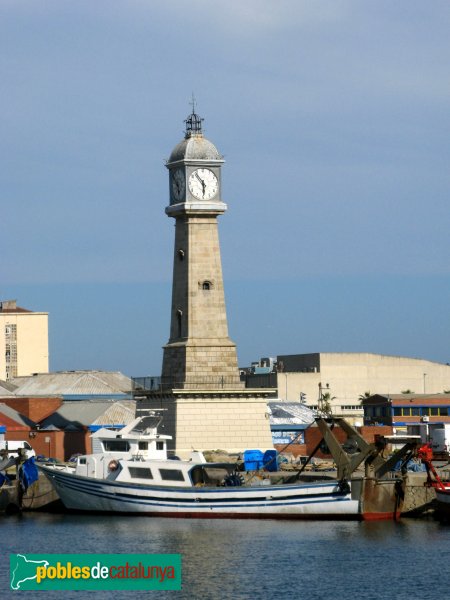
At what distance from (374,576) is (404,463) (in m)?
16.2

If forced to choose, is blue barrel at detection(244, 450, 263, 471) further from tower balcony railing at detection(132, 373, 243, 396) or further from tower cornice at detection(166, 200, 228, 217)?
tower cornice at detection(166, 200, 228, 217)

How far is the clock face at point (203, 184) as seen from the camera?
289ft

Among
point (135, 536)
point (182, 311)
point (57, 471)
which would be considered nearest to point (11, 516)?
point (57, 471)

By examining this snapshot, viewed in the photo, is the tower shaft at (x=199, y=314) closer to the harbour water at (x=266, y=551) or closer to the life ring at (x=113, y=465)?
the life ring at (x=113, y=465)

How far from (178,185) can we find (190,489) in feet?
81.6

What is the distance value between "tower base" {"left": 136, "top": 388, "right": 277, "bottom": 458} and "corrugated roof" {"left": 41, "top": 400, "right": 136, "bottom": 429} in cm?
1608

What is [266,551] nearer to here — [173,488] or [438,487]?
[438,487]

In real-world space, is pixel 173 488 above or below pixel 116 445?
below

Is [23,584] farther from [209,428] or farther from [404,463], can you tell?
[209,428]

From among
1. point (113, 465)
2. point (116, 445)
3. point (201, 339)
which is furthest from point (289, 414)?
point (113, 465)

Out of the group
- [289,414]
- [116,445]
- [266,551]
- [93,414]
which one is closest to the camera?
[266,551]

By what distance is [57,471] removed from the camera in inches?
2891

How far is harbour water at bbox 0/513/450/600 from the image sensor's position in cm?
4991

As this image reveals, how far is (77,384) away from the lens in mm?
123312
